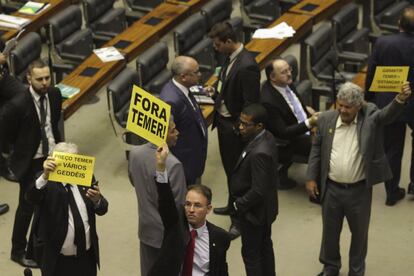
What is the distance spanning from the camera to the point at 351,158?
7320 mm

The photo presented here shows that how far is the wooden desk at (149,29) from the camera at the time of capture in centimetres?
1030

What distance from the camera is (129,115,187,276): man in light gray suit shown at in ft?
21.8

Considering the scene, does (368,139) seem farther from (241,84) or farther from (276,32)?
(276,32)

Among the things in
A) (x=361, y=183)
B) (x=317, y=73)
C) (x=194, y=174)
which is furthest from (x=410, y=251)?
(x=317, y=73)

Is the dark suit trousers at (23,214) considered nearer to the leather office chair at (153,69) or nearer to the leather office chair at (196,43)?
the leather office chair at (153,69)

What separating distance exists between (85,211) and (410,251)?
277 centimetres

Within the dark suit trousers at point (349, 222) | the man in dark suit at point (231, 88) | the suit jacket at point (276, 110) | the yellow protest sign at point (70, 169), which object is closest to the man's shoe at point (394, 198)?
the suit jacket at point (276, 110)

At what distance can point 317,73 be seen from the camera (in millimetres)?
10094

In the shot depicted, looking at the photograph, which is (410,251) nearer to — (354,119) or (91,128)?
(354,119)

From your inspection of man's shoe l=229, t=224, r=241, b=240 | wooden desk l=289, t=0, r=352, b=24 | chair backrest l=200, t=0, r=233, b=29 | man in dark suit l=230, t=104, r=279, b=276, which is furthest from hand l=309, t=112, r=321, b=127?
chair backrest l=200, t=0, r=233, b=29

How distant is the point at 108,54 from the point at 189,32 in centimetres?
89

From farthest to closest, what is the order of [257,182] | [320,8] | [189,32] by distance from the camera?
1. [320,8]
2. [189,32]
3. [257,182]

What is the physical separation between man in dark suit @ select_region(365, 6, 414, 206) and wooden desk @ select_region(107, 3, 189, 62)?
2.57m

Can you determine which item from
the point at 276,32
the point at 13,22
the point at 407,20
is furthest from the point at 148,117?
the point at 13,22
